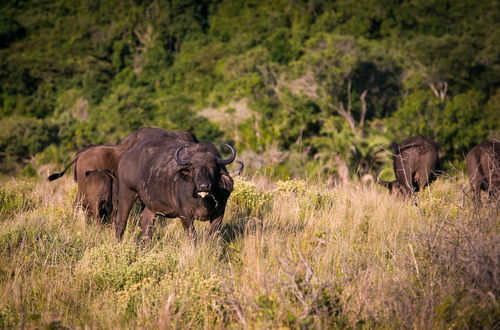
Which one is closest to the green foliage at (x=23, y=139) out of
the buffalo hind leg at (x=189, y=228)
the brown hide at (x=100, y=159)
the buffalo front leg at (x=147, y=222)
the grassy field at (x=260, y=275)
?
the brown hide at (x=100, y=159)

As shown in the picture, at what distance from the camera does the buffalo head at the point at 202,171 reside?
6445mm

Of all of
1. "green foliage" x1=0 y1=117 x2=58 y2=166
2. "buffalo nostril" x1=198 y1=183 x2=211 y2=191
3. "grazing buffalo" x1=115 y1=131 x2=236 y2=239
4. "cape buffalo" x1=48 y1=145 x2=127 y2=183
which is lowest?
"green foliage" x1=0 y1=117 x2=58 y2=166

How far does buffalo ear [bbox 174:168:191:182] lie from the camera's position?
686 cm

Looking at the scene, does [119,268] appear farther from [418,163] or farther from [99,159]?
[418,163]

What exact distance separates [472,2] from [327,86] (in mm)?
32170

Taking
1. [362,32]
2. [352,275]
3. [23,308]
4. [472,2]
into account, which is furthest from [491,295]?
[472,2]

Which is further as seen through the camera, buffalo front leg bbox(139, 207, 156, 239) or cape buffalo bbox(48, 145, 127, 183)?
cape buffalo bbox(48, 145, 127, 183)

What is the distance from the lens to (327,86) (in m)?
39.8

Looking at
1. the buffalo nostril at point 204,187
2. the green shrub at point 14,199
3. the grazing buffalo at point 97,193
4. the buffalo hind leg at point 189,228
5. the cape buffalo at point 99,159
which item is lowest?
the green shrub at point 14,199

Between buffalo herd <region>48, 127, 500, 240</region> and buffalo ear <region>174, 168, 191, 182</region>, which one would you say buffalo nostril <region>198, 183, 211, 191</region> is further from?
buffalo ear <region>174, 168, 191, 182</region>

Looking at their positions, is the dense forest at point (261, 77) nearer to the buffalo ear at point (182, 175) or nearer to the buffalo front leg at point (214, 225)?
the buffalo front leg at point (214, 225)

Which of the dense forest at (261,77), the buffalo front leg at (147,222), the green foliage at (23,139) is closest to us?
the buffalo front leg at (147,222)

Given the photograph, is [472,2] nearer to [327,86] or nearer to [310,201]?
[327,86]

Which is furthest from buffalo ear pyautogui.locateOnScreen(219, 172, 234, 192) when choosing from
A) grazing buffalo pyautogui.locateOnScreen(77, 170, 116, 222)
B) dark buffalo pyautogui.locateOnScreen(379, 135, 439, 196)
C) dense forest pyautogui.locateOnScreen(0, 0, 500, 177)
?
dense forest pyautogui.locateOnScreen(0, 0, 500, 177)
